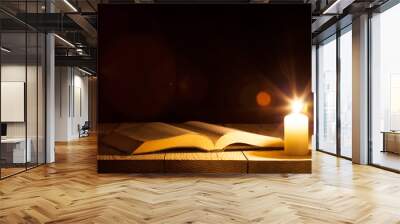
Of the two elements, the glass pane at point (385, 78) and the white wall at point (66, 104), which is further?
the white wall at point (66, 104)

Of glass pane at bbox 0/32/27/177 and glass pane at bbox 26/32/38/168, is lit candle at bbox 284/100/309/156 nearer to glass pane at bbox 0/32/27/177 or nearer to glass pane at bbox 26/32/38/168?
glass pane at bbox 0/32/27/177

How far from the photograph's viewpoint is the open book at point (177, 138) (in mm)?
3254

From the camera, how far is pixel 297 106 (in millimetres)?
3074

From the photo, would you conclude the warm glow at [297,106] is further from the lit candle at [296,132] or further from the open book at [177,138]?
the open book at [177,138]

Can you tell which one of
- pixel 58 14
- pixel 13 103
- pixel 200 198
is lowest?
pixel 200 198

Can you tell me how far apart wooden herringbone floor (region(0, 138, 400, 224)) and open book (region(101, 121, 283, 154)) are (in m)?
0.54

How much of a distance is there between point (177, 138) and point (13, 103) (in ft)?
17.7

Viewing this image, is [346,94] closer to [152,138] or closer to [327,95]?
[327,95]

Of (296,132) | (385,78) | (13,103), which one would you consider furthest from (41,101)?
(385,78)

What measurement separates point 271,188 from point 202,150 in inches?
49.3

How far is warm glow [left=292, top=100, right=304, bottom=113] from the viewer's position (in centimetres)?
305

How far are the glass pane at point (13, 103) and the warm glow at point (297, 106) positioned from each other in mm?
4761

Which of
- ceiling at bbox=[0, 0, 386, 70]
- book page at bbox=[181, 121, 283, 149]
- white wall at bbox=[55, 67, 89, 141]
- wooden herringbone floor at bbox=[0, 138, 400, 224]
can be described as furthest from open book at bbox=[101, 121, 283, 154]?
white wall at bbox=[55, 67, 89, 141]

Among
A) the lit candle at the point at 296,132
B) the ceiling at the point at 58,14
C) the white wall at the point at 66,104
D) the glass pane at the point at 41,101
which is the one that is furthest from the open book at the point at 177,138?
the white wall at the point at 66,104
